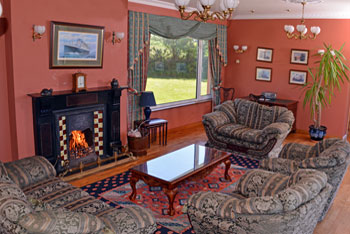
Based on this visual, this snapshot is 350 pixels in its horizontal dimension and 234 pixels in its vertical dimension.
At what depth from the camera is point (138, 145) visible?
19.9ft

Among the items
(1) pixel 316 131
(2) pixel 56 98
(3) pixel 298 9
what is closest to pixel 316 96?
(1) pixel 316 131

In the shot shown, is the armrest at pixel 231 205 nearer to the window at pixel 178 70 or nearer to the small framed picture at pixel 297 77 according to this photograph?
the window at pixel 178 70

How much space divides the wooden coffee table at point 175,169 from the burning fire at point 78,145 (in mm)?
1420

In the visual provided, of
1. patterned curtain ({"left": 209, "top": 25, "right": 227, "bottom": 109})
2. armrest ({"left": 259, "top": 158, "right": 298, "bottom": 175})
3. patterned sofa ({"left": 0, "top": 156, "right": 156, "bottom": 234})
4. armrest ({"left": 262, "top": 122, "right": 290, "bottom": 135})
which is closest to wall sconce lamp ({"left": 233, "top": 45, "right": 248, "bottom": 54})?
patterned curtain ({"left": 209, "top": 25, "right": 227, "bottom": 109})

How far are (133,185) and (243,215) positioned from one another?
6.83 ft

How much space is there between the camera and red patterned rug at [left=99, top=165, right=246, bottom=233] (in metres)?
3.93

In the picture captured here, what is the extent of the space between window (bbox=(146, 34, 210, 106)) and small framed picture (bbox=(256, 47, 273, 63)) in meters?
1.32

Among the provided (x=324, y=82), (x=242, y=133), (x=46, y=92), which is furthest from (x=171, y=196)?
(x=324, y=82)

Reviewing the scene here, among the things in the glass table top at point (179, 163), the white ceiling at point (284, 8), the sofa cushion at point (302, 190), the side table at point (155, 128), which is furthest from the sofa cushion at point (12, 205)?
the white ceiling at point (284, 8)

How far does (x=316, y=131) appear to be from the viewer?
7387 millimetres

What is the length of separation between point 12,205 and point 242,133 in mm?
4554

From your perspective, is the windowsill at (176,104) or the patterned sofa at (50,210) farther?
the windowsill at (176,104)

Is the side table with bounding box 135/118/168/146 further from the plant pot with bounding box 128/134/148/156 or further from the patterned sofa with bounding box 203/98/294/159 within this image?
the patterned sofa with bounding box 203/98/294/159

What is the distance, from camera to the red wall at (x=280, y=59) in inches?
297
